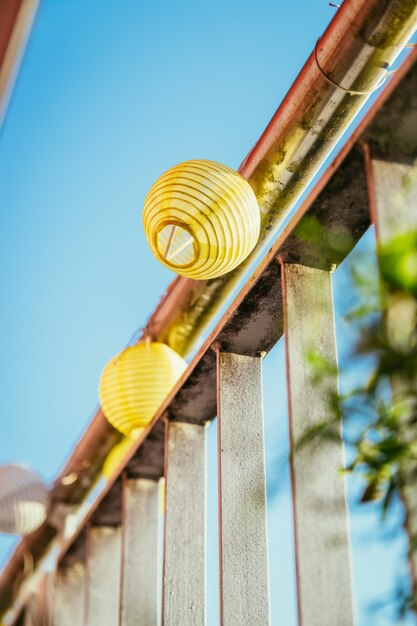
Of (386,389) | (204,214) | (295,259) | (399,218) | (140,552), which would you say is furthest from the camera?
(140,552)

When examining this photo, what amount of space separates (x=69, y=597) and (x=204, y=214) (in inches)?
123

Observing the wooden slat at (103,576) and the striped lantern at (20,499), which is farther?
the striped lantern at (20,499)

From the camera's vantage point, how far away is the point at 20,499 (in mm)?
5066

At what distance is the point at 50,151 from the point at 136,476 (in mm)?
2058

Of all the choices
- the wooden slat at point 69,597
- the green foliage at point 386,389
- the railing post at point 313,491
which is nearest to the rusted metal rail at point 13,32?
the railing post at point 313,491

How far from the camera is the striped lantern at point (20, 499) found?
5023 mm

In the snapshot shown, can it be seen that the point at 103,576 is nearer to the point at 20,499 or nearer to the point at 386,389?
the point at 20,499

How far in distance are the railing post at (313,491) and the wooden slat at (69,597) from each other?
3.09 metres

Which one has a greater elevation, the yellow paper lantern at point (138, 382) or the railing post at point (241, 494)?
the railing post at point (241, 494)

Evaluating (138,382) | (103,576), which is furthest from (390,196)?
(103,576)

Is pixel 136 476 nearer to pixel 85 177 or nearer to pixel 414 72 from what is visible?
pixel 85 177

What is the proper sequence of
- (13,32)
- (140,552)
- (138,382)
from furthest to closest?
1. (140,552)
2. (138,382)
3. (13,32)

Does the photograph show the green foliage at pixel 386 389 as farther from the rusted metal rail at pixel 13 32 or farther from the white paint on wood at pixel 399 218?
the rusted metal rail at pixel 13 32

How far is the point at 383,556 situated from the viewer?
3.97 ft
